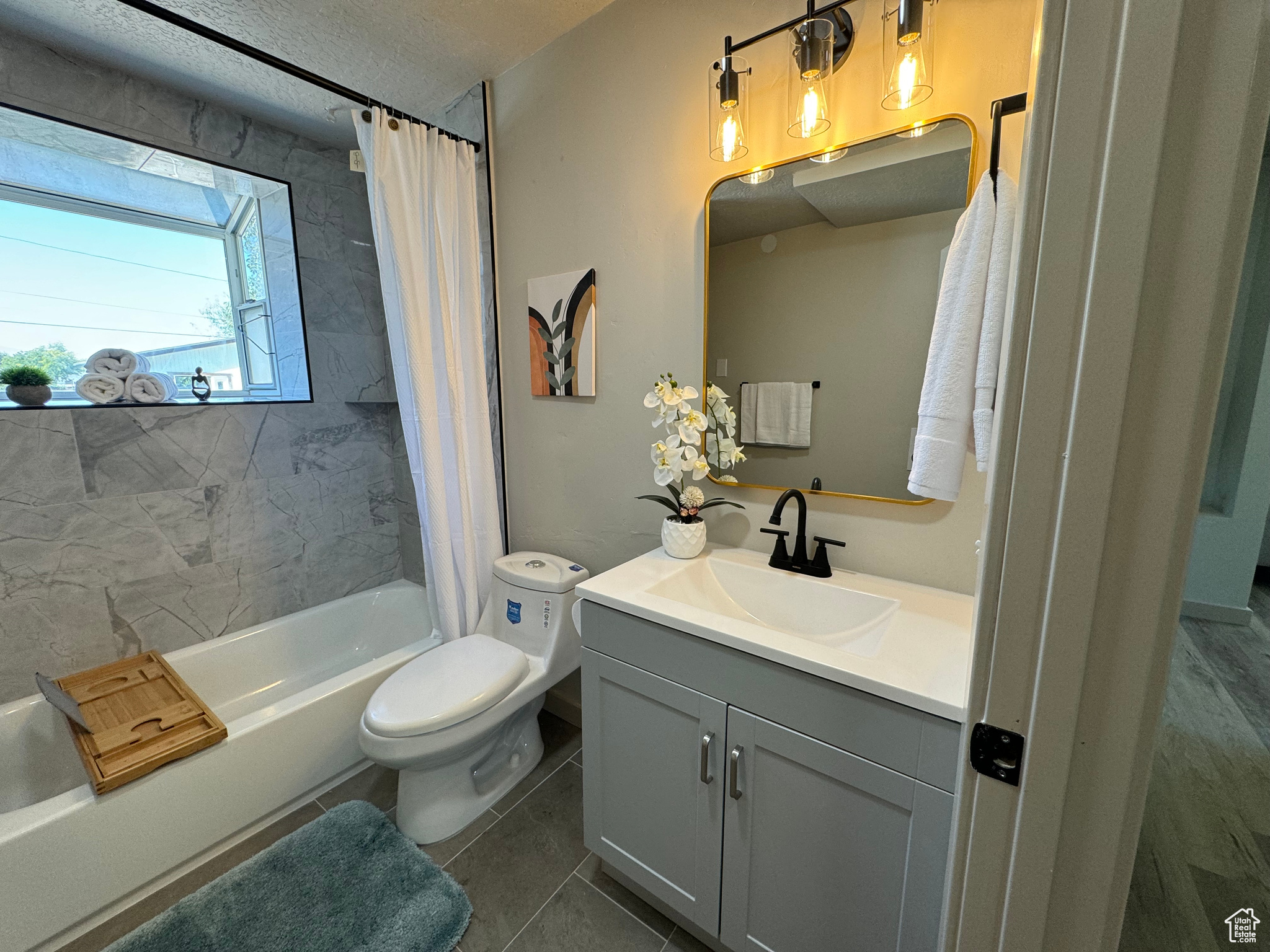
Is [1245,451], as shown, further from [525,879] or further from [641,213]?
[525,879]

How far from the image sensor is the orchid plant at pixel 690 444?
143cm

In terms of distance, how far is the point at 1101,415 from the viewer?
431mm

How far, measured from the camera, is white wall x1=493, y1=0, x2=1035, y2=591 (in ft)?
3.81

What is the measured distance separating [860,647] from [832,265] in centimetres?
93

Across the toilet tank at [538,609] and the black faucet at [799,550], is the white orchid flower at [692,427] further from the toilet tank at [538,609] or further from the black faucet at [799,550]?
the toilet tank at [538,609]

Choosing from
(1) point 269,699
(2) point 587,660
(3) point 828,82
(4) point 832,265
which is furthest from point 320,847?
(3) point 828,82

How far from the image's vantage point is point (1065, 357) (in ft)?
1.46

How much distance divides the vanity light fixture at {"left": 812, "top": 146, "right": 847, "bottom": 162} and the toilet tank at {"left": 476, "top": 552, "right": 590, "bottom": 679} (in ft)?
4.76

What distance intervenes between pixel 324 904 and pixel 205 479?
1.57 meters

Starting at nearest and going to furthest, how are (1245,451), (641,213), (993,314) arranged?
1. (1245,451)
2. (993,314)
3. (641,213)

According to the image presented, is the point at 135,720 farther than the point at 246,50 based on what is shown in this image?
Yes

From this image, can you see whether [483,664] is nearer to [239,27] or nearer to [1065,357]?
[1065,357]

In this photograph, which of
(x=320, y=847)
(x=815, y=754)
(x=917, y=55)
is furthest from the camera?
(x=320, y=847)

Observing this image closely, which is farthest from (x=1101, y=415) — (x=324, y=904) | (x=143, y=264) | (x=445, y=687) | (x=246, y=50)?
(x=143, y=264)
